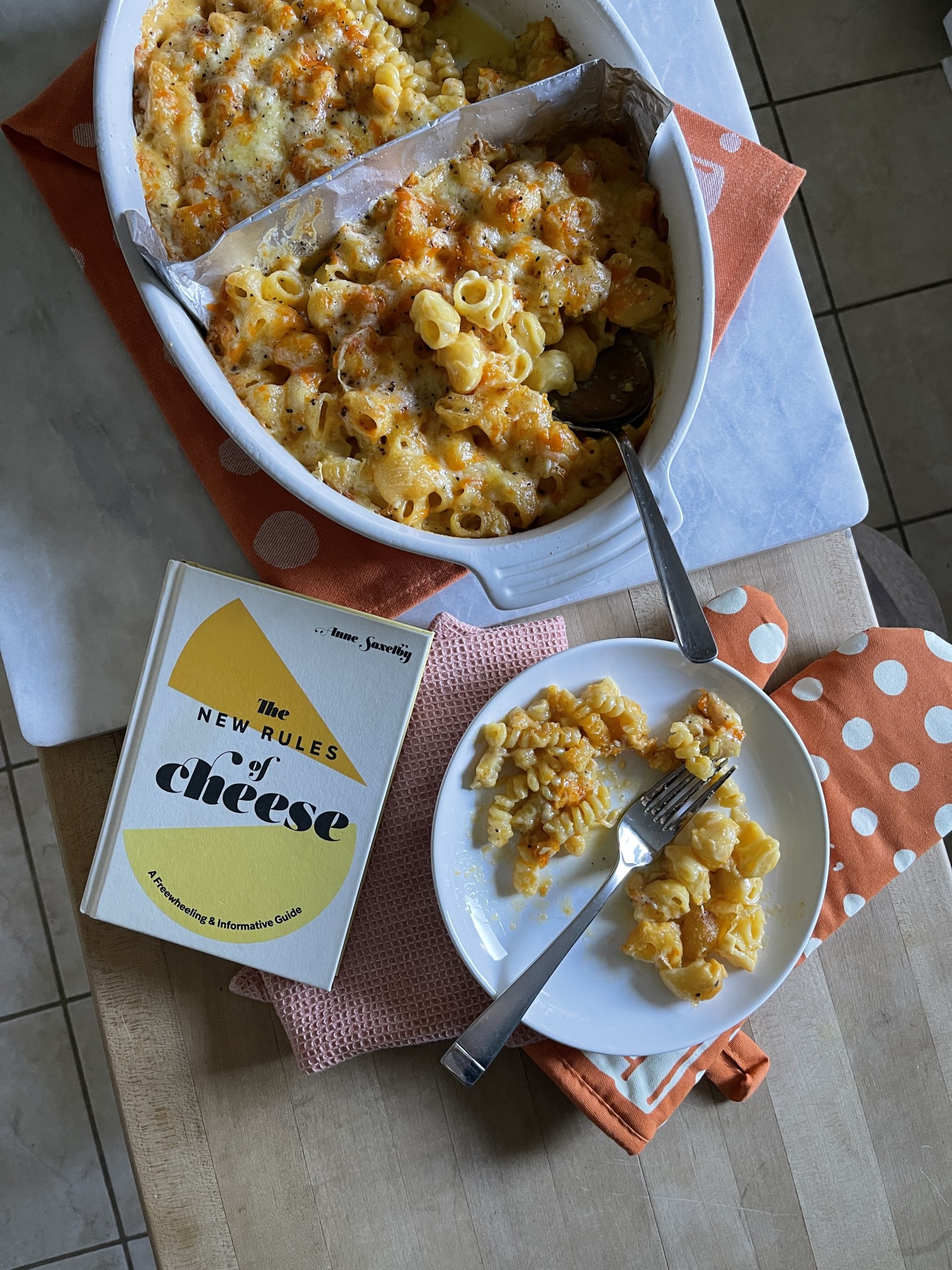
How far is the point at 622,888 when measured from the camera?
102 centimetres

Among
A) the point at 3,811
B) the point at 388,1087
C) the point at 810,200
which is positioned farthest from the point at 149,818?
the point at 810,200

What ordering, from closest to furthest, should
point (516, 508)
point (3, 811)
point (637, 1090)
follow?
point (516, 508), point (637, 1090), point (3, 811)

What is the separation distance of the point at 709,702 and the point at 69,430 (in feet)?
2.42

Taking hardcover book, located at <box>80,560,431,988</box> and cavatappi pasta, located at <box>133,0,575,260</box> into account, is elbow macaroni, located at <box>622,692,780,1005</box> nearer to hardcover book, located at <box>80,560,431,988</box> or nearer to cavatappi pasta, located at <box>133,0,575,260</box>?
hardcover book, located at <box>80,560,431,988</box>

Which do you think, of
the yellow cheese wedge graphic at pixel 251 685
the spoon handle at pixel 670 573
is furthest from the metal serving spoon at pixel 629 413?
the yellow cheese wedge graphic at pixel 251 685

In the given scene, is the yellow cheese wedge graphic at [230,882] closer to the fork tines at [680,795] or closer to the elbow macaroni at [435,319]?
the fork tines at [680,795]

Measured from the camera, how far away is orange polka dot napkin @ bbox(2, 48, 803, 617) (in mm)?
1026

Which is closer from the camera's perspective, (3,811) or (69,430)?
(69,430)

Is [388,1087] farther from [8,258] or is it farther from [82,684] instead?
[8,258]

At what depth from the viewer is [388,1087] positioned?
1076mm

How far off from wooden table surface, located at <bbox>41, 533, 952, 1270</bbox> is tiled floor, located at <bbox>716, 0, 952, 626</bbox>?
873mm

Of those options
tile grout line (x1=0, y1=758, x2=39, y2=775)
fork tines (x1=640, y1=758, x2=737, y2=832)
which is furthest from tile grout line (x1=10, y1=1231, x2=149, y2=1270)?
fork tines (x1=640, y1=758, x2=737, y2=832)

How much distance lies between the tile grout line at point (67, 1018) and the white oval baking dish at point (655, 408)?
115 centimetres

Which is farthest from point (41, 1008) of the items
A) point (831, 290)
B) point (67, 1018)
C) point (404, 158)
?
point (831, 290)
